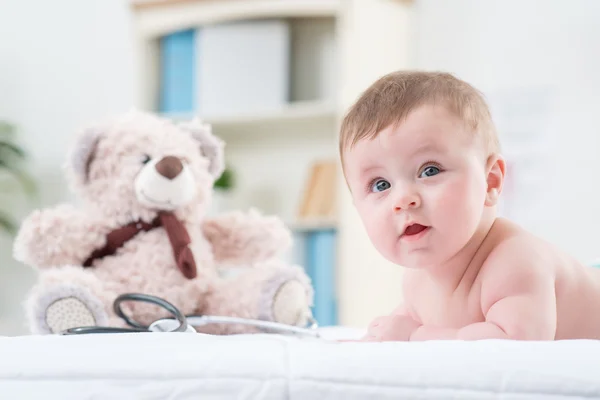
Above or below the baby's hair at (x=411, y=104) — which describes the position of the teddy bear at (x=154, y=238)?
below

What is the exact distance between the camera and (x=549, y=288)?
0.66 metres

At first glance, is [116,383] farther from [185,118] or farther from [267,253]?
[185,118]

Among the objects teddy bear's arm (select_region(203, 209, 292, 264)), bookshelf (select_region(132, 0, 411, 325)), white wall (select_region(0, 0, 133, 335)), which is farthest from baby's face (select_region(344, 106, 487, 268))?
white wall (select_region(0, 0, 133, 335))

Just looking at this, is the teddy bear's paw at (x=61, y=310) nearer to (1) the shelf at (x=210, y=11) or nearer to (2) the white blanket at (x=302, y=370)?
(2) the white blanket at (x=302, y=370)

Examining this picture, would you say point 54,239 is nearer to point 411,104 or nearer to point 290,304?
point 290,304

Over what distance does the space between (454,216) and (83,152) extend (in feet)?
2.02

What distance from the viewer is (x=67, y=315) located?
2.82ft

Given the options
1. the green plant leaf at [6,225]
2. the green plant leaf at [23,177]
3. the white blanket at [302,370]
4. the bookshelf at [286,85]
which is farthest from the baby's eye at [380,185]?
the green plant leaf at [23,177]

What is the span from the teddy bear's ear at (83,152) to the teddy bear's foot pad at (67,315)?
264 millimetres

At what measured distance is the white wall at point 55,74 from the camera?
2.64m

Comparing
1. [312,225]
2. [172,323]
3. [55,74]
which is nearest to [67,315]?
[172,323]

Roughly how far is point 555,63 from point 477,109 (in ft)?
5.12

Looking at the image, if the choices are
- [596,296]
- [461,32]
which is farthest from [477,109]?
[461,32]

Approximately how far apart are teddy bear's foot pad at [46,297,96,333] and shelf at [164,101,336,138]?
1402mm
